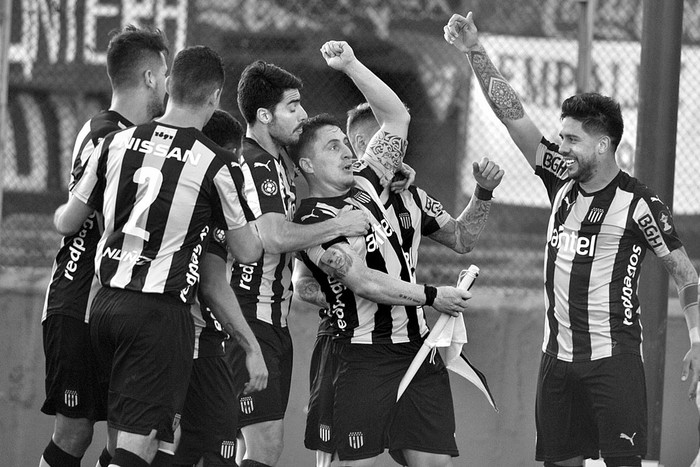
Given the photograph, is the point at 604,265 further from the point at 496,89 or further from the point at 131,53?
the point at 131,53

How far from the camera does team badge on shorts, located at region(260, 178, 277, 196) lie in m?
5.14

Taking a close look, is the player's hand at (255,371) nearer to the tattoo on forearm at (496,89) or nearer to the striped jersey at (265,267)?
the striped jersey at (265,267)

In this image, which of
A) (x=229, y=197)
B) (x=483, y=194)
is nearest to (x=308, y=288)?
(x=229, y=197)

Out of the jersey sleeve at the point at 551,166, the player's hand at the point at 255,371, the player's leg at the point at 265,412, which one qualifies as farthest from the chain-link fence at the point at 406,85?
the player's hand at the point at 255,371

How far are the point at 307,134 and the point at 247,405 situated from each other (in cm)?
138

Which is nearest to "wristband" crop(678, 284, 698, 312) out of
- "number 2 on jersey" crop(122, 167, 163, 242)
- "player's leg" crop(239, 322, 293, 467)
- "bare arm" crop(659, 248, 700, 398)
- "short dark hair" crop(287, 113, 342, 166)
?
"bare arm" crop(659, 248, 700, 398)

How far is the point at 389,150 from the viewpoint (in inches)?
208

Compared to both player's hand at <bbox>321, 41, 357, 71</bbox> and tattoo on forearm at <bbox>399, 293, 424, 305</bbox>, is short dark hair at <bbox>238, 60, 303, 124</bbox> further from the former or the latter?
tattoo on forearm at <bbox>399, 293, 424, 305</bbox>

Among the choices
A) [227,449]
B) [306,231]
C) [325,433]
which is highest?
[306,231]

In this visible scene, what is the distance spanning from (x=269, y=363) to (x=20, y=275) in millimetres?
2582

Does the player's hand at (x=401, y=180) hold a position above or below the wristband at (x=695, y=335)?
above

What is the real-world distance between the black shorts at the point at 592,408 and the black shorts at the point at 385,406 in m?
0.58

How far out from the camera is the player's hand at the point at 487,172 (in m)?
5.32

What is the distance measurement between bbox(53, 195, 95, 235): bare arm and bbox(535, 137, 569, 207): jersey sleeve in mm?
2353
